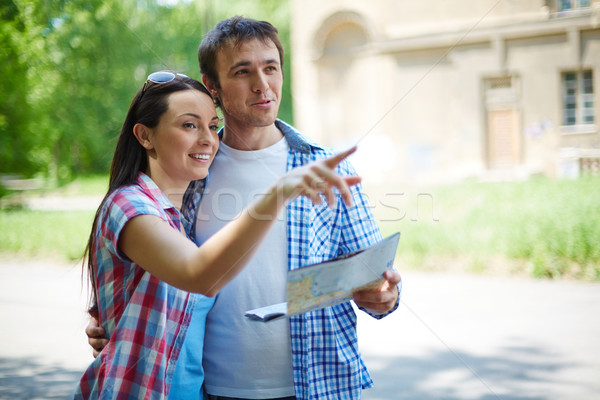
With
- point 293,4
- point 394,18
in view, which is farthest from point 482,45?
point 293,4

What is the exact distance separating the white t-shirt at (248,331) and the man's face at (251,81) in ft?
0.88

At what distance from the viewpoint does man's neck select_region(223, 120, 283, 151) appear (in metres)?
2.04

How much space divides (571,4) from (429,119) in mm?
4208

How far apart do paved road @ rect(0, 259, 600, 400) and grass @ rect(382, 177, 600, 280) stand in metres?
0.33

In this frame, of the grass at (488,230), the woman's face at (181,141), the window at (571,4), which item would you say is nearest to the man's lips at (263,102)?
the woman's face at (181,141)

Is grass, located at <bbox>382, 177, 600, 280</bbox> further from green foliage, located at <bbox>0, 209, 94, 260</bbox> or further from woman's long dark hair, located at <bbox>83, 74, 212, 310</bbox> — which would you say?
woman's long dark hair, located at <bbox>83, 74, 212, 310</bbox>

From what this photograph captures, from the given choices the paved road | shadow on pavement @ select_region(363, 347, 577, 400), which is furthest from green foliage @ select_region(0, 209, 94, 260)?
shadow on pavement @ select_region(363, 347, 577, 400)

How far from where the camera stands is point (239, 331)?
1841 millimetres

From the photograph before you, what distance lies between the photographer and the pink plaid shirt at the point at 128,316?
1484 millimetres

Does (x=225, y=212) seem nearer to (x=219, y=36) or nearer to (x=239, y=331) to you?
(x=239, y=331)

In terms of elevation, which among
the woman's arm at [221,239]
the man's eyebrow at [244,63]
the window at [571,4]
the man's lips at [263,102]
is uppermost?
the window at [571,4]

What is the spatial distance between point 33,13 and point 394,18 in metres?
9.49

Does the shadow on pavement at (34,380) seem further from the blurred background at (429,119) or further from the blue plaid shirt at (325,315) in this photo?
the blue plaid shirt at (325,315)

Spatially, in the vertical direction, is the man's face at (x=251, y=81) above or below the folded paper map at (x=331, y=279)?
above
